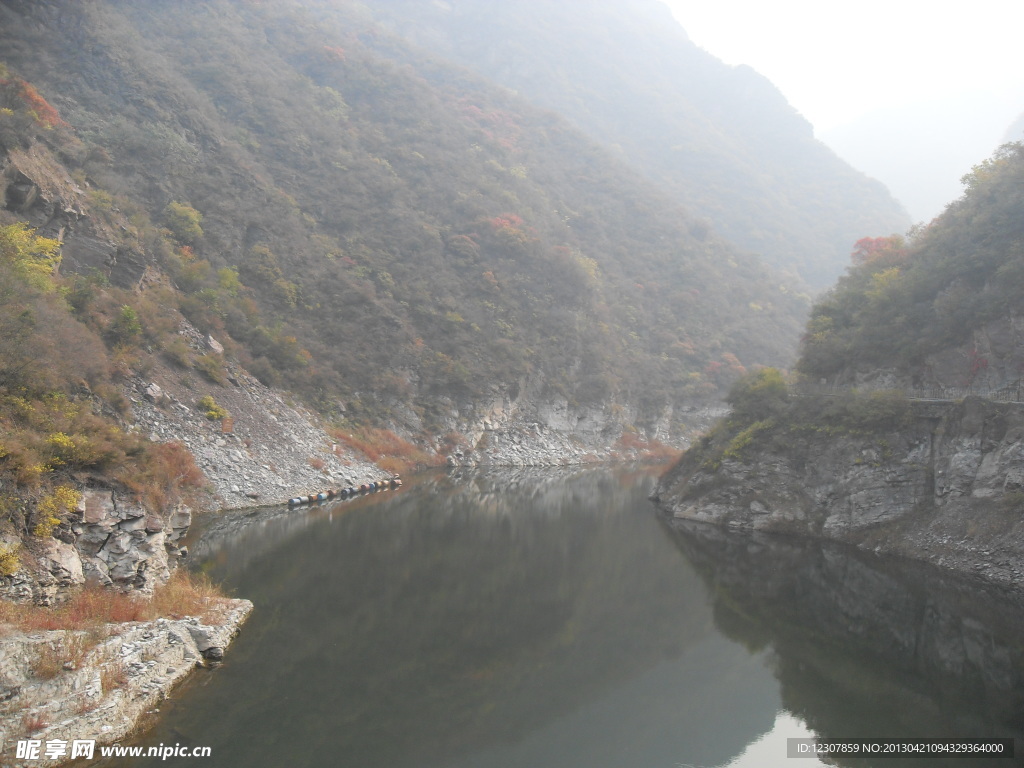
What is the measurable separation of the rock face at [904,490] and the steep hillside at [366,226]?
96.9ft

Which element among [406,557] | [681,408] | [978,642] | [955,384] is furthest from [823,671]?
[681,408]

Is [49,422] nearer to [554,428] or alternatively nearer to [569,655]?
[569,655]

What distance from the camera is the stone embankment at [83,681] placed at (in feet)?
30.3

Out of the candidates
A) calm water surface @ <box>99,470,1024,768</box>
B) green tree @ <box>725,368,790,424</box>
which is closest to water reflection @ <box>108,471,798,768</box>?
calm water surface @ <box>99,470,1024,768</box>

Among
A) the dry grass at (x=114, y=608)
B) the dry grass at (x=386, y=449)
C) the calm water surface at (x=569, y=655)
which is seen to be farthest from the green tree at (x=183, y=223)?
the dry grass at (x=114, y=608)

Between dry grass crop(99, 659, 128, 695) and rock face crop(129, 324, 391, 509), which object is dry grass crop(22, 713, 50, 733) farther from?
rock face crop(129, 324, 391, 509)

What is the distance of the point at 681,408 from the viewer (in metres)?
83.8

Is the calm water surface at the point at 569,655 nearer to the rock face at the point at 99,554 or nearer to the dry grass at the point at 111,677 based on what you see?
the dry grass at the point at 111,677

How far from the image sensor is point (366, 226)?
2682 inches

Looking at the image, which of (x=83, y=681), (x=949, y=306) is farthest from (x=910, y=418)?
Result: (x=83, y=681)

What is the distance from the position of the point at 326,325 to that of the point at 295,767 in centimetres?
4819

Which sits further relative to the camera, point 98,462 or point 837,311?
point 837,311

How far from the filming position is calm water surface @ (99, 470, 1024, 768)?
38.5 ft

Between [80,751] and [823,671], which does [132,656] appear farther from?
[823,671]
